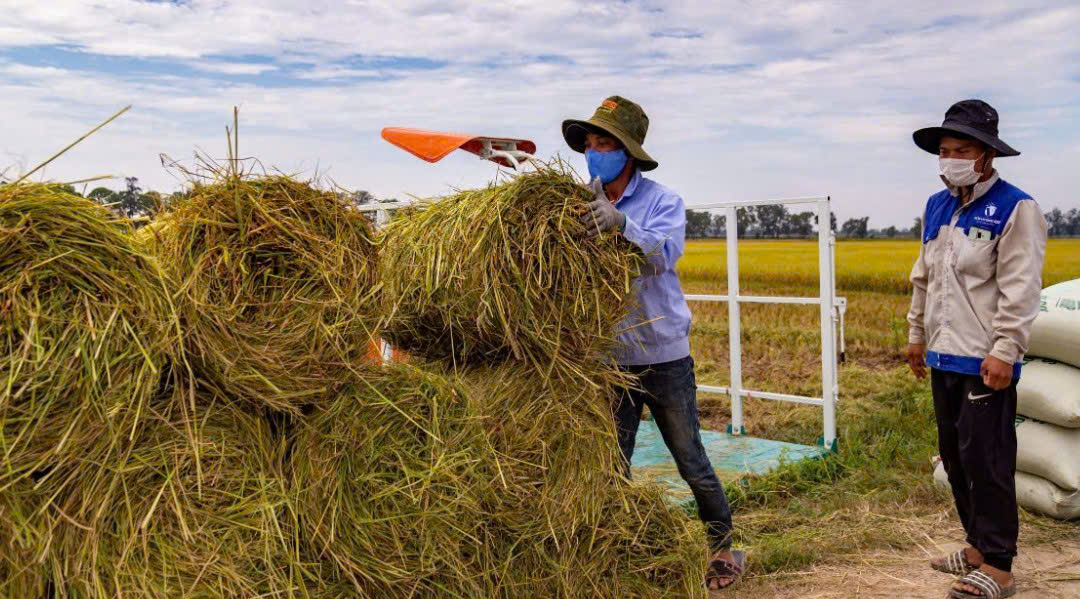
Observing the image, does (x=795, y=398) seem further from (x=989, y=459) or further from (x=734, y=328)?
(x=989, y=459)

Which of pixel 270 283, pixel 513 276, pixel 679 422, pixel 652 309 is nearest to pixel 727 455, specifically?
pixel 679 422

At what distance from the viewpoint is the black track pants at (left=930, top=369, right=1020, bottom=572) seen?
407cm

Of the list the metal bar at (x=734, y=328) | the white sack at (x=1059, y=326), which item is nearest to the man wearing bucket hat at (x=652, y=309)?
the white sack at (x=1059, y=326)

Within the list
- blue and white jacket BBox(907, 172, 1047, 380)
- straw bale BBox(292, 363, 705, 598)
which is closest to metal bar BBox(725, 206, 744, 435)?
blue and white jacket BBox(907, 172, 1047, 380)

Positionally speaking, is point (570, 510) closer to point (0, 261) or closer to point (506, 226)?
point (506, 226)

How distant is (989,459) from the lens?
13.4 ft

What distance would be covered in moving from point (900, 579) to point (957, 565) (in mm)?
313

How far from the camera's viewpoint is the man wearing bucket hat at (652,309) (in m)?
3.76

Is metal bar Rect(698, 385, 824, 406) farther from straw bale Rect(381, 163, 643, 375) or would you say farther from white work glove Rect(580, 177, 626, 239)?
white work glove Rect(580, 177, 626, 239)

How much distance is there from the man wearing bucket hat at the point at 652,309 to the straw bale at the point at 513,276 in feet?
1.02

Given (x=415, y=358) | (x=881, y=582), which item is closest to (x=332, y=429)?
(x=415, y=358)

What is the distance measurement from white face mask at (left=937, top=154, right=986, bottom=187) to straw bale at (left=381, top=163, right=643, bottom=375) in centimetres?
170

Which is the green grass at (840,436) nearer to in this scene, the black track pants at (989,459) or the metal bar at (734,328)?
the metal bar at (734,328)

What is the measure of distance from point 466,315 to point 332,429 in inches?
25.7
